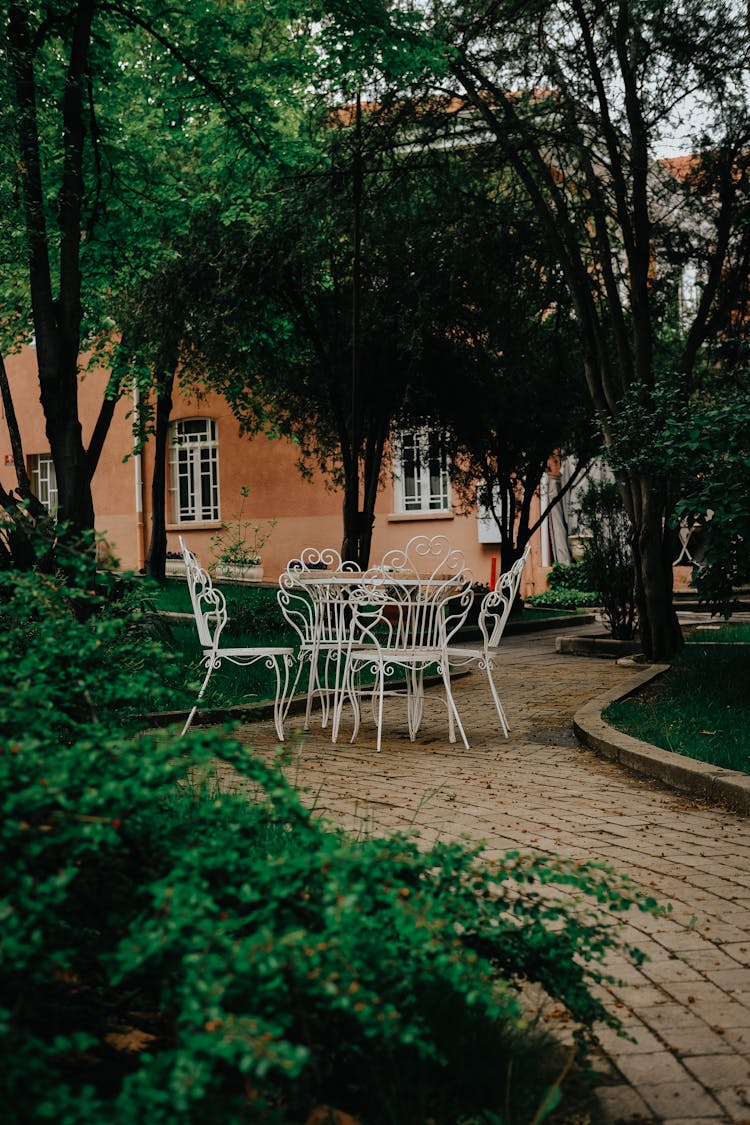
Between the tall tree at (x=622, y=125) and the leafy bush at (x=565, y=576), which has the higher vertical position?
the tall tree at (x=622, y=125)

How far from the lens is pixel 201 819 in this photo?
8.21 ft

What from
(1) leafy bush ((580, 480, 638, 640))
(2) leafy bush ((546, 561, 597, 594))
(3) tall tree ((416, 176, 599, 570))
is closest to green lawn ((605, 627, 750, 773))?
(1) leafy bush ((580, 480, 638, 640))

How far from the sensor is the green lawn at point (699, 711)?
697 centimetres

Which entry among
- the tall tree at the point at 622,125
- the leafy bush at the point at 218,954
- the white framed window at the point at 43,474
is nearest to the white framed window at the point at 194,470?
the white framed window at the point at 43,474

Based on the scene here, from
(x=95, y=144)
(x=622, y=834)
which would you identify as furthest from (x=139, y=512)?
(x=622, y=834)

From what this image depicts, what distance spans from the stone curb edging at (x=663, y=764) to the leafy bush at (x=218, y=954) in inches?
142

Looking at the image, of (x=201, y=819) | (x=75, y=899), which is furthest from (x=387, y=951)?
(x=75, y=899)

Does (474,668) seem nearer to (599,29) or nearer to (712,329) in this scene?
(712,329)

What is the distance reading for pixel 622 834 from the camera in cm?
527

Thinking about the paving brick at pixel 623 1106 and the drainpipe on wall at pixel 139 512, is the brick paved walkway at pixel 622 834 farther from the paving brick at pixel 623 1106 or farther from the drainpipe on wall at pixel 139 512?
the drainpipe on wall at pixel 139 512

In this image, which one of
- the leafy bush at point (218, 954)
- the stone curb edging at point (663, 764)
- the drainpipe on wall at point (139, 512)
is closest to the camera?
the leafy bush at point (218, 954)

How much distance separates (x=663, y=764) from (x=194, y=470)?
22.2m

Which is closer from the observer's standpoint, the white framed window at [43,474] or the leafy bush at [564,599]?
the leafy bush at [564,599]

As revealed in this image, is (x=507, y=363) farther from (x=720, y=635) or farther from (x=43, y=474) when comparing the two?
(x=43, y=474)
